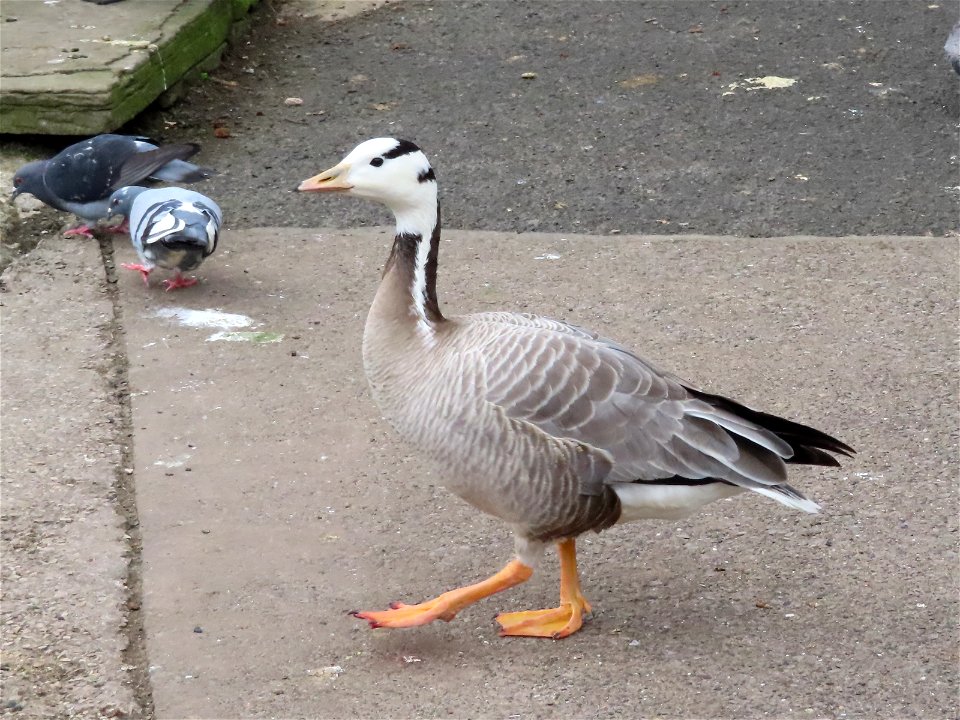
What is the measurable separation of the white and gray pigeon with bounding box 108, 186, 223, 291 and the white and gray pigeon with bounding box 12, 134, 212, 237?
297 mm

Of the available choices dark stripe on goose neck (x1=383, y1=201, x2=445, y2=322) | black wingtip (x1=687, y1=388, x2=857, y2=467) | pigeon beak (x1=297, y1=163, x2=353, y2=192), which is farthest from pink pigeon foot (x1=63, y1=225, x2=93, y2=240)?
black wingtip (x1=687, y1=388, x2=857, y2=467)

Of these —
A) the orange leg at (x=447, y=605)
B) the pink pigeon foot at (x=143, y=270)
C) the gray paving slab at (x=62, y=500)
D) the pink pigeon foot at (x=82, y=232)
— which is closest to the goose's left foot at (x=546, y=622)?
the orange leg at (x=447, y=605)

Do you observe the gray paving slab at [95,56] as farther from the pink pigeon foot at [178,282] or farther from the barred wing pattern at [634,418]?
the barred wing pattern at [634,418]

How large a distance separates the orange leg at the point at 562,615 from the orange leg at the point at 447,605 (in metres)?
0.10

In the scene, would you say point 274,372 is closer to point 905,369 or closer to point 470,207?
point 470,207

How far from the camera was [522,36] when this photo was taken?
29.3 feet

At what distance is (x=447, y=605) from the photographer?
363cm

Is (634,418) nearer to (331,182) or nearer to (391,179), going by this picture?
(391,179)

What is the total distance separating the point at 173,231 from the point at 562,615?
2.76 metres

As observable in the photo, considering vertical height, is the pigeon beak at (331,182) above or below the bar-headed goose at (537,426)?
above

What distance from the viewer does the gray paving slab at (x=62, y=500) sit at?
344 cm

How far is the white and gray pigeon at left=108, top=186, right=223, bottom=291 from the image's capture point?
553 cm

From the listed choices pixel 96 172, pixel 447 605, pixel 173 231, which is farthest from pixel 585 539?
pixel 96 172

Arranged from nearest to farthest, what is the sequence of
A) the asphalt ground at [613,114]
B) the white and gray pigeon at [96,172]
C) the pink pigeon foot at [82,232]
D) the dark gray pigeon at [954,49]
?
the white and gray pigeon at [96,172]
the pink pigeon foot at [82,232]
the asphalt ground at [613,114]
the dark gray pigeon at [954,49]
